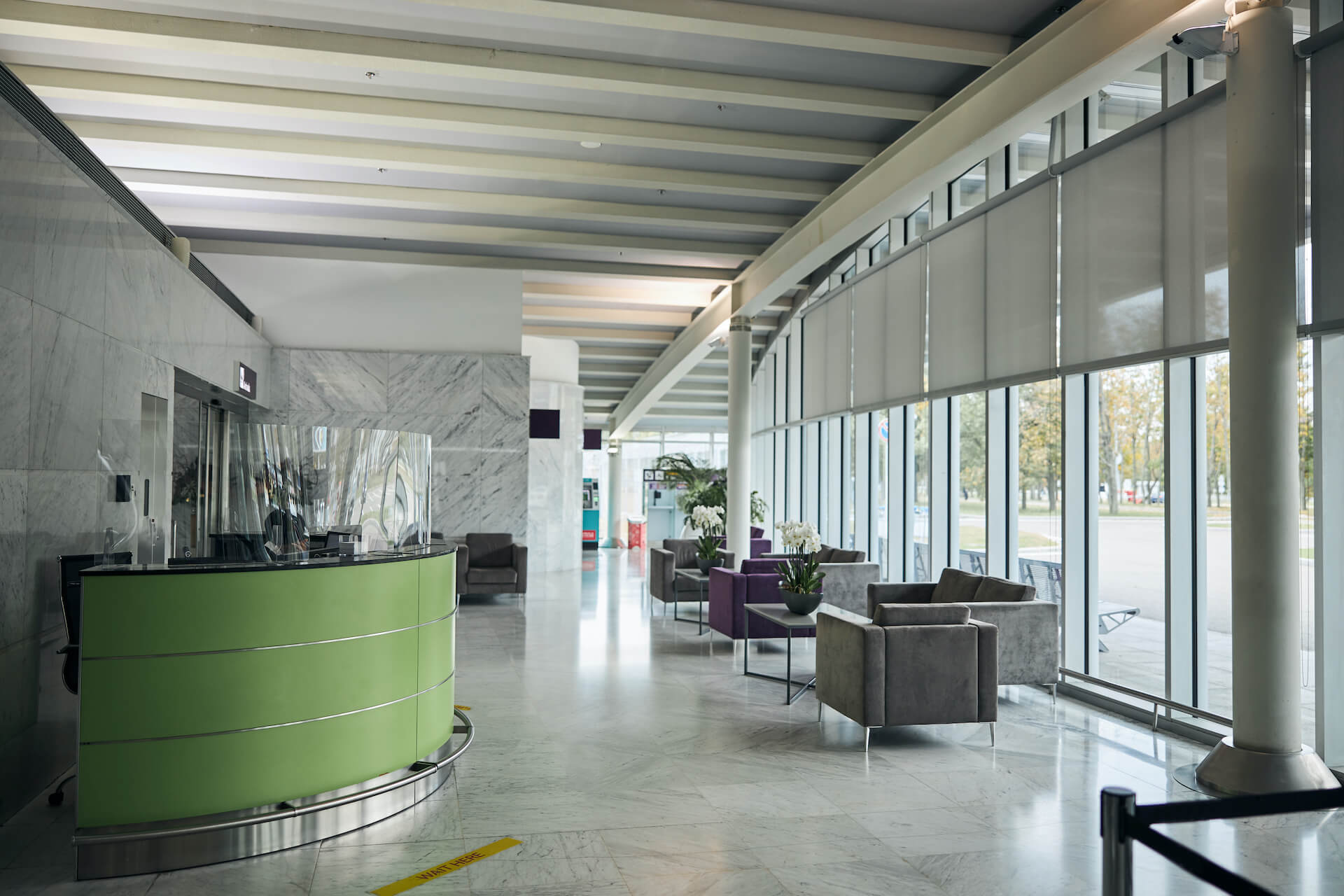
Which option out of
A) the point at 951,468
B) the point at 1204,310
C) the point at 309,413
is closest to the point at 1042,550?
the point at 951,468

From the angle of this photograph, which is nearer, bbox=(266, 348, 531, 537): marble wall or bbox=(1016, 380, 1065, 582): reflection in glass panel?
bbox=(1016, 380, 1065, 582): reflection in glass panel

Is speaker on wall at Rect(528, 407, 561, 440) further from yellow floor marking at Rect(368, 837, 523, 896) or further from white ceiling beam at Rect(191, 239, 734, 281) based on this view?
yellow floor marking at Rect(368, 837, 523, 896)

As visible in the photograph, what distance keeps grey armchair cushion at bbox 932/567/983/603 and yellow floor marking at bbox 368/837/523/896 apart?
4.46 m

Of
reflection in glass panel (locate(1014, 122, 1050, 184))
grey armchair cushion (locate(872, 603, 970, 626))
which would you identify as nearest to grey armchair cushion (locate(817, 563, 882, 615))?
grey armchair cushion (locate(872, 603, 970, 626))

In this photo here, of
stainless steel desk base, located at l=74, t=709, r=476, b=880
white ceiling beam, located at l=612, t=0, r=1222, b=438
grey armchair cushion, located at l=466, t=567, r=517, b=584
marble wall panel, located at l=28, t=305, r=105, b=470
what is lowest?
stainless steel desk base, located at l=74, t=709, r=476, b=880

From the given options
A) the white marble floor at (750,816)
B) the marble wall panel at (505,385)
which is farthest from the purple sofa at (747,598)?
the marble wall panel at (505,385)

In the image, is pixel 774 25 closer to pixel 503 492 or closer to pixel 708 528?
pixel 708 528

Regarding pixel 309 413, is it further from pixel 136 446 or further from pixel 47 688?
pixel 47 688

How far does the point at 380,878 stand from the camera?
147 inches

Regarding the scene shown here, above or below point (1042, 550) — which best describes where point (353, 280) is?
above

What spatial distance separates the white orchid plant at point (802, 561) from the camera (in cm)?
756

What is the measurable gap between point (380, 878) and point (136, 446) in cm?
409

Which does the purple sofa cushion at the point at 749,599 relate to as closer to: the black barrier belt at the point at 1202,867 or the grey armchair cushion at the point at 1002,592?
the grey armchair cushion at the point at 1002,592

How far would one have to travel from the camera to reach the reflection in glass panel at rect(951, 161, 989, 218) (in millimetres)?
8969
